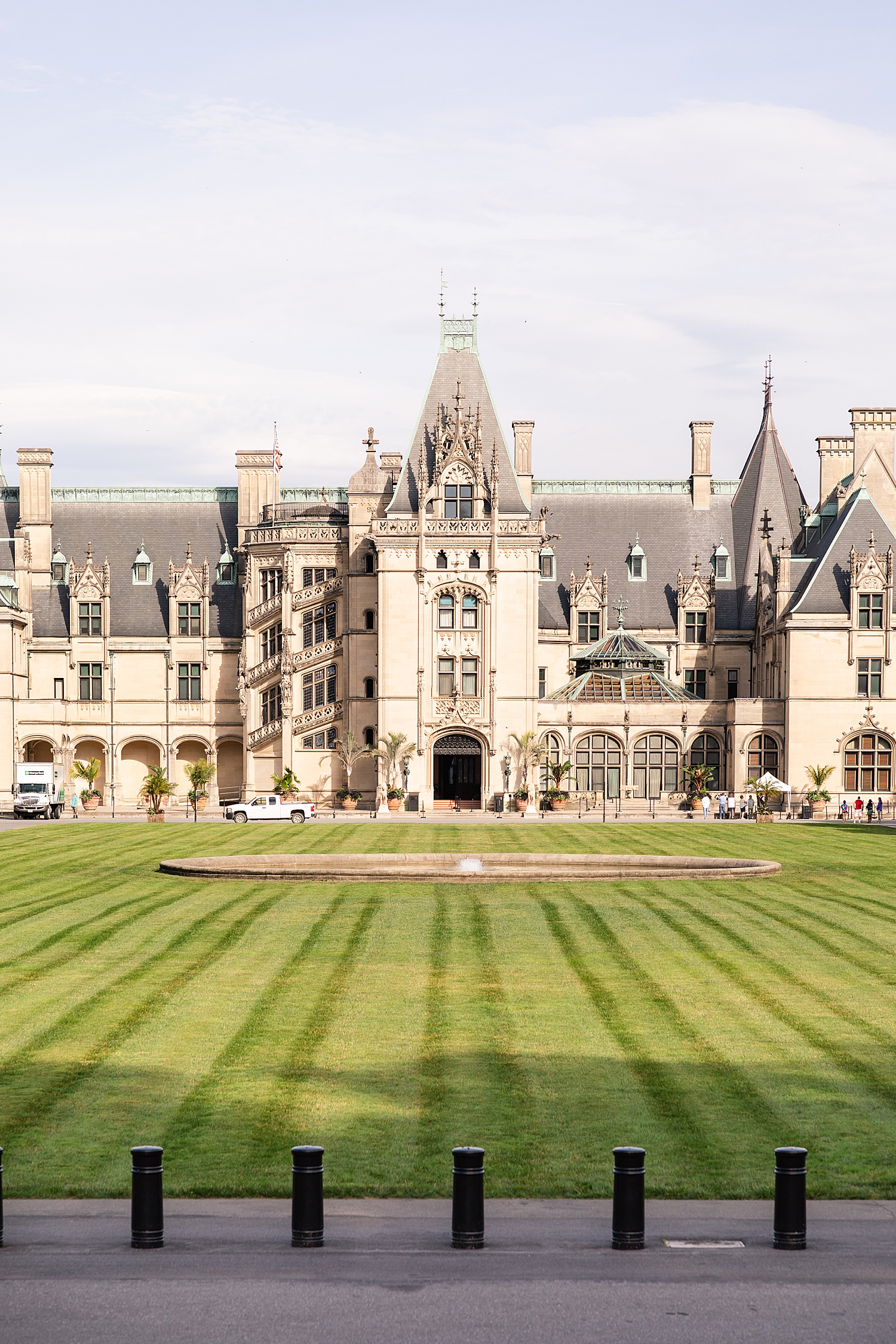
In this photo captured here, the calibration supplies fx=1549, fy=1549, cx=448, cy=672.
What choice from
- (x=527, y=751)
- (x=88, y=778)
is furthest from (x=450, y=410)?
(x=88, y=778)

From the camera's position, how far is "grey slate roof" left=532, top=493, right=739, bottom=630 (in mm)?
89375

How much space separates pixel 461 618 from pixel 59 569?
24986 mm

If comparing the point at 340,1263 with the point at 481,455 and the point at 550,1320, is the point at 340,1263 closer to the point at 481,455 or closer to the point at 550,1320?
the point at 550,1320

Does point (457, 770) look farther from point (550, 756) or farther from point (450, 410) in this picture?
point (450, 410)

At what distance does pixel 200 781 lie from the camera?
263ft

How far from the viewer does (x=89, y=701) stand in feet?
283

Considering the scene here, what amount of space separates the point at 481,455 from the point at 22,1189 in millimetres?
67413

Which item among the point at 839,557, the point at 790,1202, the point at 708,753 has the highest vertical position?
the point at 839,557

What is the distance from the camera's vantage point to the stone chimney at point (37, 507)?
290 ft

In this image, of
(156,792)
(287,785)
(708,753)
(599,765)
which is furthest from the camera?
(708,753)

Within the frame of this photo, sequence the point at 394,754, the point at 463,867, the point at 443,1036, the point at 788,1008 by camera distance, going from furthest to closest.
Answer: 1. the point at 394,754
2. the point at 463,867
3. the point at 788,1008
4. the point at 443,1036

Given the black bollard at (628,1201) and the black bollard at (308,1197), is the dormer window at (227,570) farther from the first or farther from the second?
the black bollard at (628,1201)

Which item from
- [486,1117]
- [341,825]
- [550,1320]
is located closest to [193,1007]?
[486,1117]

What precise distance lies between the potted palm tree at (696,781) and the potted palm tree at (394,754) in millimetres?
14371
